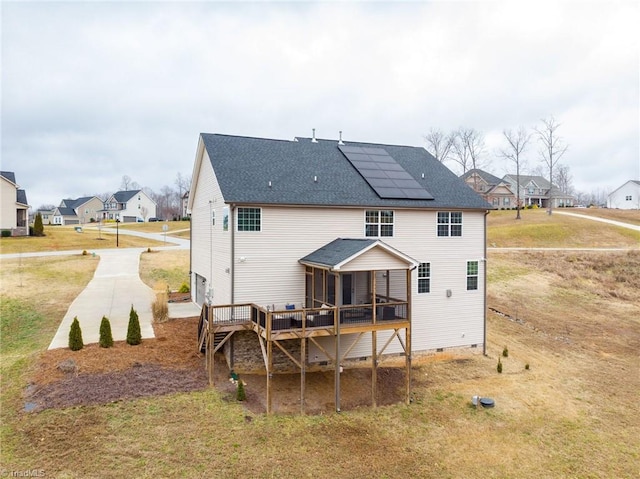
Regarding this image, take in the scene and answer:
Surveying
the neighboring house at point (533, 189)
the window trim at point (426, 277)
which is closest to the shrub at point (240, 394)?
the window trim at point (426, 277)

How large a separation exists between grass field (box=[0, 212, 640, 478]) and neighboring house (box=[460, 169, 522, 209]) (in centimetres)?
5312

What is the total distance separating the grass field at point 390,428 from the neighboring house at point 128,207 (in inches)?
2719

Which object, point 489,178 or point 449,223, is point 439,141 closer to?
point 489,178

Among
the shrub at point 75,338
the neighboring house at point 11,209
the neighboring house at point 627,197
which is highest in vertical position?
the neighboring house at point 627,197

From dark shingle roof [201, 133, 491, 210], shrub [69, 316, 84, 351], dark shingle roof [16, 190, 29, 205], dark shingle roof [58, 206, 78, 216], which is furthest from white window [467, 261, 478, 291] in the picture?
dark shingle roof [58, 206, 78, 216]

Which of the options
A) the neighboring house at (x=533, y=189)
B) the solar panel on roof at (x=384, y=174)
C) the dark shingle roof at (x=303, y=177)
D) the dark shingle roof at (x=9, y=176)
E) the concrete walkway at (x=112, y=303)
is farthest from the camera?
the neighboring house at (x=533, y=189)

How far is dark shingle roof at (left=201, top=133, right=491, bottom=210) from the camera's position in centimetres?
1631

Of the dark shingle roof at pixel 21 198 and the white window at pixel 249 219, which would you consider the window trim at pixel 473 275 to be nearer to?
the white window at pixel 249 219

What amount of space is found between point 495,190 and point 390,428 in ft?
223

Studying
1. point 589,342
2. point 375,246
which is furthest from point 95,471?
point 589,342

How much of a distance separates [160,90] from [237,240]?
24.0 m

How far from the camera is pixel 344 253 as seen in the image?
1474 cm

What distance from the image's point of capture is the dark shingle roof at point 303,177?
16.3 meters

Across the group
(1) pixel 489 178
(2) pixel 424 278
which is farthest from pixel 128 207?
(2) pixel 424 278
